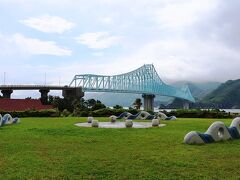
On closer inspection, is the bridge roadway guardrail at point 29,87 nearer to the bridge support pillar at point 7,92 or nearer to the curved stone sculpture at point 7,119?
the bridge support pillar at point 7,92

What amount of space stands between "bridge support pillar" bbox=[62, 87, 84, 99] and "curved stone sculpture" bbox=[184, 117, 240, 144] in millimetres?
54018

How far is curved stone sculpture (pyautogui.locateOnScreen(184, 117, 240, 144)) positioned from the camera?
1280 cm

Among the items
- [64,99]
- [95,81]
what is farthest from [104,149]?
[95,81]

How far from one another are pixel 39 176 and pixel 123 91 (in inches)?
2902

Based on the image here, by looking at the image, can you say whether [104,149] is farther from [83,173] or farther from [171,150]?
[83,173]

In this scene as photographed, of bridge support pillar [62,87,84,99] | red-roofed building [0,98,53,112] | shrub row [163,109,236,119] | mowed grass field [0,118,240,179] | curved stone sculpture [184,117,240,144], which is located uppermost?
bridge support pillar [62,87,84,99]

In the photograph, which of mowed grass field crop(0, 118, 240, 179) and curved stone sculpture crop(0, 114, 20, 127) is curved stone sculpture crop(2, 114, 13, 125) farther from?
mowed grass field crop(0, 118, 240, 179)

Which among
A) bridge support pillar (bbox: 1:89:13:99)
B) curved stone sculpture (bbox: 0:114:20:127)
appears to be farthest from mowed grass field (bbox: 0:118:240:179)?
bridge support pillar (bbox: 1:89:13:99)

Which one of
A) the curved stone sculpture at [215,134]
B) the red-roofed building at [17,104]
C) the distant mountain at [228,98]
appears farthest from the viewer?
the distant mountain at [228,98]

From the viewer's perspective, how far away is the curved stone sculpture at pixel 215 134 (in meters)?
12.8

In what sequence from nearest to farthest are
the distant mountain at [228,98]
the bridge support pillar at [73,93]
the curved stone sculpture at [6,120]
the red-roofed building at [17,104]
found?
the curved stone sculpture at [6,120]
the red-roofed building at [17,104]
the bridge support pillar at [73,93]
the distant mountain at [228,98]

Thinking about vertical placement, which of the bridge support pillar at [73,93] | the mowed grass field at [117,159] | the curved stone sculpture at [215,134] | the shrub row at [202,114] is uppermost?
the bridge support pillar at [73,93]

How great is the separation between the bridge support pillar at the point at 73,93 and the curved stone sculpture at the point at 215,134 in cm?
5402

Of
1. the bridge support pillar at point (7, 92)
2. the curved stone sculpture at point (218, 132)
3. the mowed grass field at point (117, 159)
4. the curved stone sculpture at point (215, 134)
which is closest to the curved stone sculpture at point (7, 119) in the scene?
the mowed grass field at point (117, 159)
